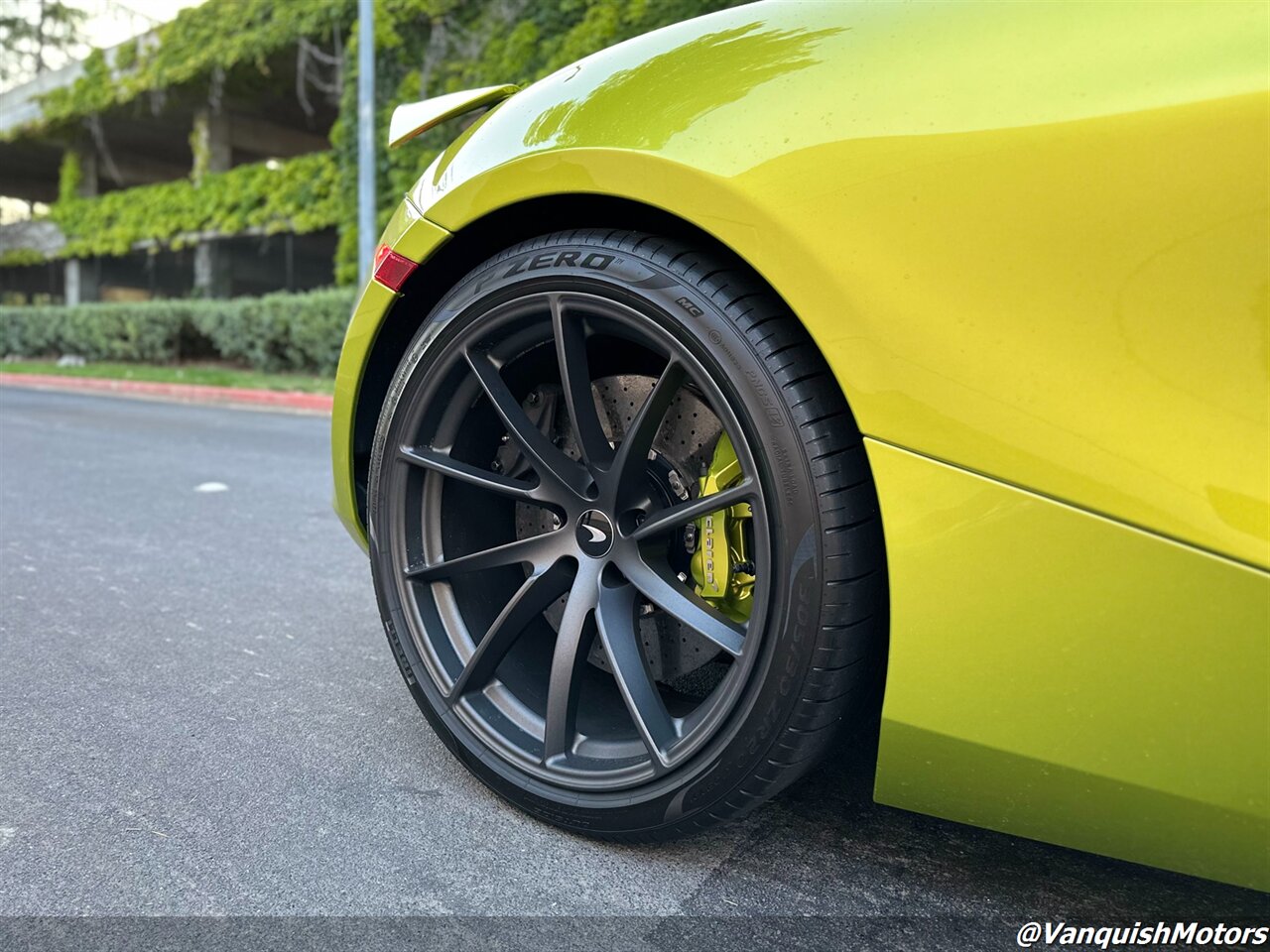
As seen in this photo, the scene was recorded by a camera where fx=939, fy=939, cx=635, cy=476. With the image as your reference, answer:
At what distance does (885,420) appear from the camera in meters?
1.15

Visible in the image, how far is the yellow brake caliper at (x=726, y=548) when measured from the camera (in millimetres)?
1460

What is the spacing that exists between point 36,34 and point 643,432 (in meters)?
34.5

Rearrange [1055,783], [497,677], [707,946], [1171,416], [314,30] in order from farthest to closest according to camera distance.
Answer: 1. [314,30]
2. [497,677]
3. [707,946]
4. [1055,783]
5. [1171,416]

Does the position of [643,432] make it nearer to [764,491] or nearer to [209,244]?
[764,491]

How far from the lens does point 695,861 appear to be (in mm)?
1457

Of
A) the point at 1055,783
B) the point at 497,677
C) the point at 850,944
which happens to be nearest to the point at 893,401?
the point at 1055,783

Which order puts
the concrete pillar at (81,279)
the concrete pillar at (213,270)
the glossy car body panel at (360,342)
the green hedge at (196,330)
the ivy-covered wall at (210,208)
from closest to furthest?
1. the glossy car body panel at (360,342)
2. the green hedge at (196,330)
3. the ivy-covered wall at (210,208)
4. the concrete pillar at (213,270)
5. the concrete pillar at (81,279)

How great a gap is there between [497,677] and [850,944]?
0.70 meters

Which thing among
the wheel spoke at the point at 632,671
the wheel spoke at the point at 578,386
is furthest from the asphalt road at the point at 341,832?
the wheel spoke at the point at 578,386

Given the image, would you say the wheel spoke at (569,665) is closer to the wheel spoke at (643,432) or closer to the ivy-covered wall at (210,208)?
the wheel spoke at (643,432)

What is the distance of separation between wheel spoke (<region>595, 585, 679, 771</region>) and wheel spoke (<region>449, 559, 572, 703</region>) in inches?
4.3

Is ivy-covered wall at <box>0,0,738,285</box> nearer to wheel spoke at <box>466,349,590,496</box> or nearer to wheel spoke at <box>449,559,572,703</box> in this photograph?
wheel spoke at <box>466,349,590,496</box>

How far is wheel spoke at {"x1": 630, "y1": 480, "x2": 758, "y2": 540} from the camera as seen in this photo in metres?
1.28

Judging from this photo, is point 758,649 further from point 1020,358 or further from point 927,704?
point 1020,358
